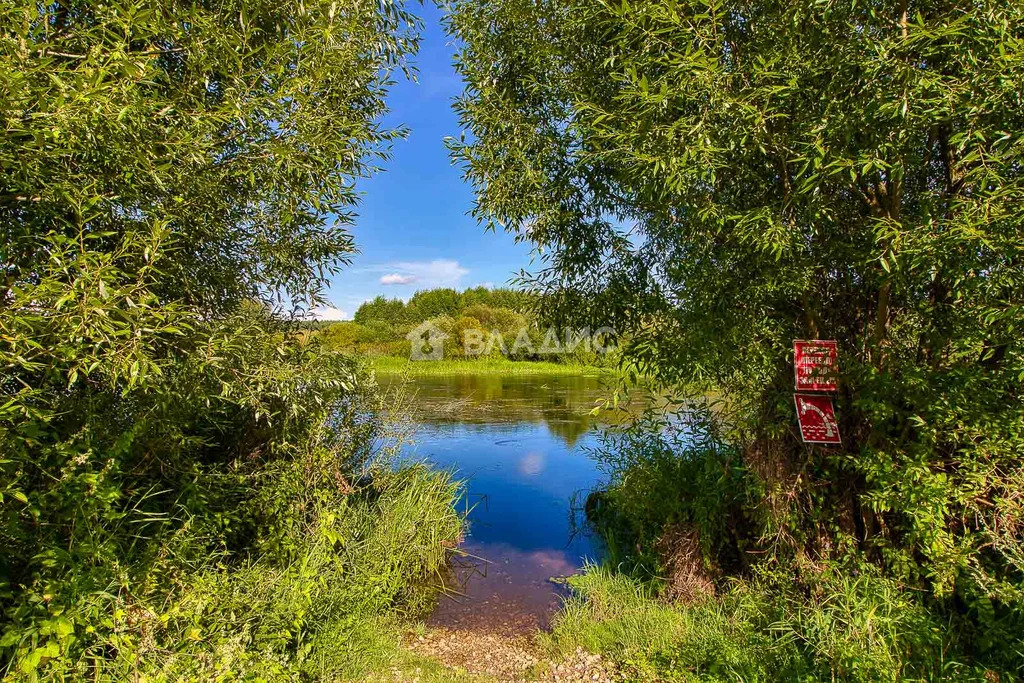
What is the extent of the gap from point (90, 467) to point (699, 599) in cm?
370

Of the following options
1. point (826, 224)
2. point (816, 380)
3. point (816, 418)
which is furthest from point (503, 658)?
point (826, 224)

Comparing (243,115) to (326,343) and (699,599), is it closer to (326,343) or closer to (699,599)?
(326,343)

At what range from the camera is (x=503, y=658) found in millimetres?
3393

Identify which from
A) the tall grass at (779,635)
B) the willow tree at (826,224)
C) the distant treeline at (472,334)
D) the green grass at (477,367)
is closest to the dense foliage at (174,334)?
the willow tree at (826,224)

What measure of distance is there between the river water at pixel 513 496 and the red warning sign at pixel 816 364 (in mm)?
1235

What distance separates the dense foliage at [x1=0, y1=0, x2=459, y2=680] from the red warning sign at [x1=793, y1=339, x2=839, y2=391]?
2.85 metres

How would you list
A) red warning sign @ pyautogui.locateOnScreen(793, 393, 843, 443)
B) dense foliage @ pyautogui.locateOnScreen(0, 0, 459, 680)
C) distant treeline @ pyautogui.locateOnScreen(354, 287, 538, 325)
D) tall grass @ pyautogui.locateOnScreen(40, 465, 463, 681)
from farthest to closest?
distant treeline @ pyautogui.locateOnScreen(354, 287, 538, 325)
red warning sign @ pyautogui.locateOnScreen(793, 393, 843, 443)
tall grass @ pyautogui.locateOnScreen(40, 465, 463, 681)
dense foliage @ pyautogui.locateOnScreen(0, 0, 459, 680)

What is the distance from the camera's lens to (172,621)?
2.58 metres

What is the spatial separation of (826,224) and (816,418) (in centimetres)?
114

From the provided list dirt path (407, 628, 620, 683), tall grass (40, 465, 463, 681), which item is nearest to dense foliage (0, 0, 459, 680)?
tall grass (40, 465, 463, 681)

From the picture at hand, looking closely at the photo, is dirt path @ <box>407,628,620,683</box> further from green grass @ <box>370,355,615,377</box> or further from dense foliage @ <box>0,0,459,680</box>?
green grass @ <box>370,355,615,377</box>

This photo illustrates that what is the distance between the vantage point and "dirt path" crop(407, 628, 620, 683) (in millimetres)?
3047

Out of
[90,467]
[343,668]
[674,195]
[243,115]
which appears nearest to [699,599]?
[343,668]

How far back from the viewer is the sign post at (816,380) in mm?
2918
